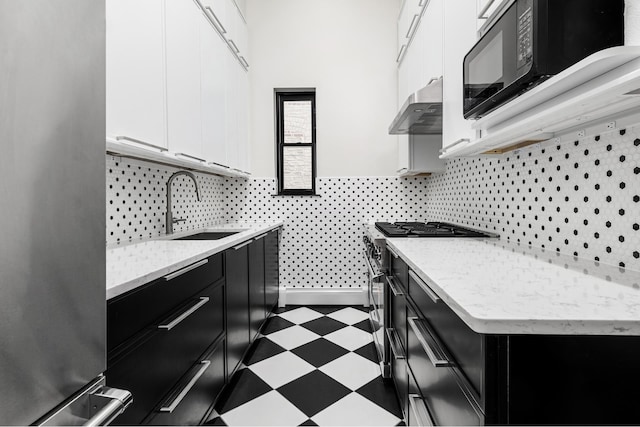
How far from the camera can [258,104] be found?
3.30m

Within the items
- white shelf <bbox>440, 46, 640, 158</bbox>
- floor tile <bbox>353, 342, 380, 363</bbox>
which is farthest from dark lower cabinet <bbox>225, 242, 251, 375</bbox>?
white shelf <bbox>440, 46, 640, 158</bbox>

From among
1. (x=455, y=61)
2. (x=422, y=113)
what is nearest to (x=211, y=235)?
(x=422, y=113)

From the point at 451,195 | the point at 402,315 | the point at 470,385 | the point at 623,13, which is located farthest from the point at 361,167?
the point at 470,385

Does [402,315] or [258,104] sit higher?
[258,104]

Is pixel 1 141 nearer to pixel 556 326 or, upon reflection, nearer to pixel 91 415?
pixel 91 415

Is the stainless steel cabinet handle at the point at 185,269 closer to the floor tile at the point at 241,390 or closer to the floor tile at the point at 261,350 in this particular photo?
the floor tile at the point at 241,390

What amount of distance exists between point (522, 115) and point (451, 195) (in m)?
1.51

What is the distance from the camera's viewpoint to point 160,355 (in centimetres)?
103

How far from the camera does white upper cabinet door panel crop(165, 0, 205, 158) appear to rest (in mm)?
1680

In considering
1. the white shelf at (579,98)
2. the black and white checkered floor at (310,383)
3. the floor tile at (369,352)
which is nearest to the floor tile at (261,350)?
the black and white checkered floor at (310,383)

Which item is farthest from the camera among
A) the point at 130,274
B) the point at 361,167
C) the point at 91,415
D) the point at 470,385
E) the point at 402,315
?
the point at 361,167

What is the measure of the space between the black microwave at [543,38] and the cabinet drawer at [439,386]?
773mm

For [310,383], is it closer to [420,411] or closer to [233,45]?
[420,411]

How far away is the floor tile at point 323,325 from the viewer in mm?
2625
